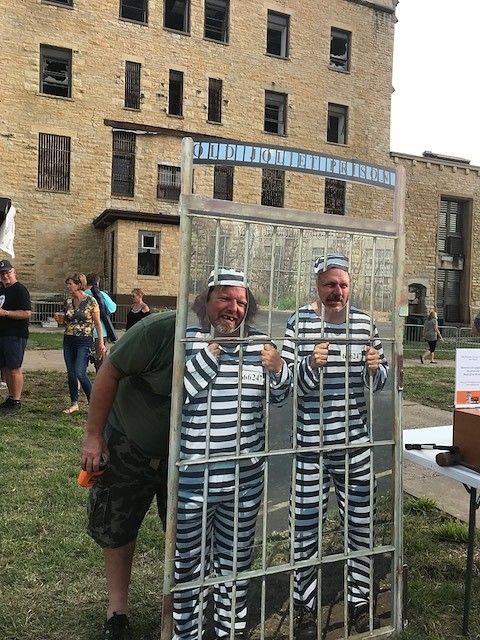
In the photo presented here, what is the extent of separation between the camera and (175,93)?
2577cm

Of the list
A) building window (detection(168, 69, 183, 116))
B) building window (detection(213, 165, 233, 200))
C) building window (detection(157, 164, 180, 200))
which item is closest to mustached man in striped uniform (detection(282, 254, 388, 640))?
building window (detection(157, 164, 180, 200))

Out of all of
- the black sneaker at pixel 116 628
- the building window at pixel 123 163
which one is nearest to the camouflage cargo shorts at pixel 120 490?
the black sneaker at pixel 116 628

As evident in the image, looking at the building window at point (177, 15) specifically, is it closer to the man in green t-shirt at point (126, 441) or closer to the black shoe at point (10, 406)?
the black shoe at point (10, 406)

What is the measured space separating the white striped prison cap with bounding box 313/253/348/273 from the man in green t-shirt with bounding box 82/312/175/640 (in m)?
0.63

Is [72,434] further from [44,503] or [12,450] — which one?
[44,503]

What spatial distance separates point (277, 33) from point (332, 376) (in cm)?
2901

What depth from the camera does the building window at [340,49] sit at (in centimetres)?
2873

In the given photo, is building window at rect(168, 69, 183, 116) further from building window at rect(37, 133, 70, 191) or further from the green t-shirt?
the green t-shirt

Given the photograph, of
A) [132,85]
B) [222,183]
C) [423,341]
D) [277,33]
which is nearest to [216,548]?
[423,341]

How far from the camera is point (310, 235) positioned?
2309 mm

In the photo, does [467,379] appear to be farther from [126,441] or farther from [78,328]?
[78,328]

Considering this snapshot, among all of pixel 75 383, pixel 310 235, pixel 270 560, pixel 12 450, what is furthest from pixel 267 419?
pixel 75 383

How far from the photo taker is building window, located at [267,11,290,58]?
1069 inches

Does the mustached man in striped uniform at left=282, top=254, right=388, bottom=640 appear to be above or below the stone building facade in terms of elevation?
below
